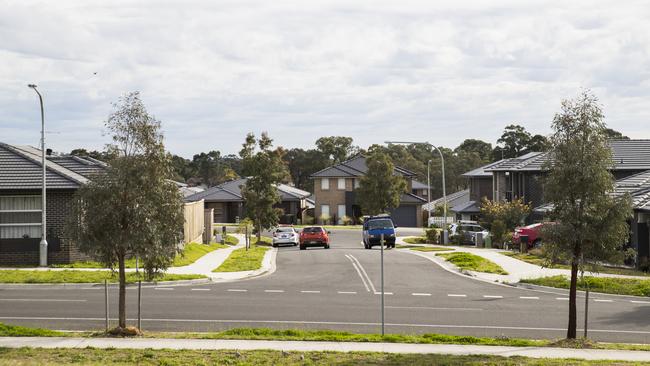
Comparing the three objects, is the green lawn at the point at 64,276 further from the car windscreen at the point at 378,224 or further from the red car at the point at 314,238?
the red car at the point at 314,238

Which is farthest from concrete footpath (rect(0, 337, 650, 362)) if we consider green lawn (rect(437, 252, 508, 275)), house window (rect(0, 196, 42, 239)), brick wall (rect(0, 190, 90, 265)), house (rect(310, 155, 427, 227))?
house (rect(310, 155, 427, 227))

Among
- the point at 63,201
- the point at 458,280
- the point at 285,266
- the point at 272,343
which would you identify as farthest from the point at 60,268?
the point at 272,343

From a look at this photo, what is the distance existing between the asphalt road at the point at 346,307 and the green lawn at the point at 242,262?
2650 mm

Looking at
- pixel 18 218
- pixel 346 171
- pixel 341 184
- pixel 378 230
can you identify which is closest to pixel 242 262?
pixel 18 218

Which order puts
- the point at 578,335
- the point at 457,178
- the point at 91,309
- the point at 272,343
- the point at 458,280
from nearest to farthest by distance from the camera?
the point at 272,343
the point at 578,335
the point at 91,309
the point at 458,280
the point at 457,178

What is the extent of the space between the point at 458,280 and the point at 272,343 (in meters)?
16.3

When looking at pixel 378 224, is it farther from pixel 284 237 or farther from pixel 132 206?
pixel 132 206

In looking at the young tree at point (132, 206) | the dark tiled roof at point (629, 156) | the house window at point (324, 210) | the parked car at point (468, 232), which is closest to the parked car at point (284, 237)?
the parked car at point (468, 232)

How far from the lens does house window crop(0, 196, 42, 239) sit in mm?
34812

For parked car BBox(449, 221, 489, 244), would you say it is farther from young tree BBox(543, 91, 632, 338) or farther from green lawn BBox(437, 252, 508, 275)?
young tree BBox(543, 91, 632, 338)

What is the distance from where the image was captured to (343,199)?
91000mm

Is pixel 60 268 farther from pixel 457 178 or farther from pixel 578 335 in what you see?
pixel 457 178

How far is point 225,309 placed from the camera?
2314 centimetres

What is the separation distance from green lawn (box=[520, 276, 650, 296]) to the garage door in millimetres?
59209
